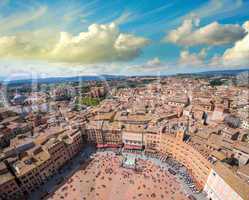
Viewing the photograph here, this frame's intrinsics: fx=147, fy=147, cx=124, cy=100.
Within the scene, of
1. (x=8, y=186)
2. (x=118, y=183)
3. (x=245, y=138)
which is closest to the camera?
(x=8, y=186)

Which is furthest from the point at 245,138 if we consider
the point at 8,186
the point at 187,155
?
the point at 8,186

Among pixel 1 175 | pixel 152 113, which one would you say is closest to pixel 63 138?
pixel 1 175

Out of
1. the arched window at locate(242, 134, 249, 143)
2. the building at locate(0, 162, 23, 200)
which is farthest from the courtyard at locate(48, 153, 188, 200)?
the arched window at locate(242, 134, 249, 143)

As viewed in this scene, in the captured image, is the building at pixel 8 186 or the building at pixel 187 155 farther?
the building at pixel 187 155

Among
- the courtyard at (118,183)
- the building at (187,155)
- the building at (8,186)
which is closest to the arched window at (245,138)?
the building at (187,155)

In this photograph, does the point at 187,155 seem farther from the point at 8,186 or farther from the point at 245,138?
the point at 8,186

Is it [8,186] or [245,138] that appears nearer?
[8,186]

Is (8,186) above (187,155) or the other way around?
the other way around

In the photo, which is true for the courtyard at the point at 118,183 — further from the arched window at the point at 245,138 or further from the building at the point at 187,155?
the arched window at the point at 245,138

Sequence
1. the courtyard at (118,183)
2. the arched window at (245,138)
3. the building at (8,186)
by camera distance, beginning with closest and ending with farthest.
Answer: the building at (8,186) → the courtyard at (118,183) → the arched window at (245,138)

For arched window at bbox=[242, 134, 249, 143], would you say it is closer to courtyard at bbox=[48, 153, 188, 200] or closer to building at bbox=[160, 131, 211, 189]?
building at bbox=[160, 131, 211, 189]

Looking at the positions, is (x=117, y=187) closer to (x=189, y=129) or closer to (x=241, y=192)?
(x=241, y=192)
